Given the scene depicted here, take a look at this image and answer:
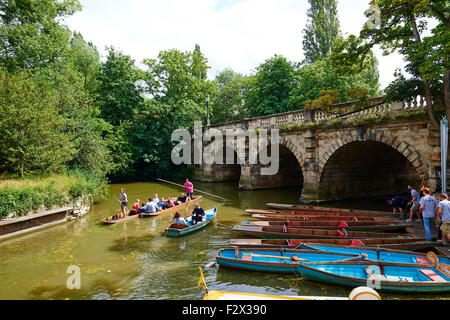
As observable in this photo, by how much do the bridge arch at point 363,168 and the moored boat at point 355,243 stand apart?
20.6 ft

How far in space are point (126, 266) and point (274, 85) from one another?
26228 mm

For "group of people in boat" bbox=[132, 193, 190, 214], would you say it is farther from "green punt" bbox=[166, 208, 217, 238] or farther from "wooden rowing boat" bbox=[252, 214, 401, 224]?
"wooden rowing boat" bbox=[252, 214, 401, 224]

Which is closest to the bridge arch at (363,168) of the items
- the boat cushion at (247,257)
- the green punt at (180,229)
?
the green punt at (180,229)

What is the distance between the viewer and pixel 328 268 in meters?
6.90

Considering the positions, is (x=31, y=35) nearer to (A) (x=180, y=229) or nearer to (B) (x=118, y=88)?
(B) (x=118, y=88)

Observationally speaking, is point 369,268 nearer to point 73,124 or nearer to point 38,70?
point 73,124

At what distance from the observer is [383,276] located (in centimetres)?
643

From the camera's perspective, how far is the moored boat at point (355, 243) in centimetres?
812

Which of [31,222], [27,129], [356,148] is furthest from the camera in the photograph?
[356,148]

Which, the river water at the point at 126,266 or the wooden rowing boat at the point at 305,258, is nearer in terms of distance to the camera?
the river water at the point at 126,266

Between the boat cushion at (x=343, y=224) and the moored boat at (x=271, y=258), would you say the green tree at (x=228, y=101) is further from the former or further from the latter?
the moored boat at (x=271, y=258)

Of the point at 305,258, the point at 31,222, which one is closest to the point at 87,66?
→ the point at 31,222

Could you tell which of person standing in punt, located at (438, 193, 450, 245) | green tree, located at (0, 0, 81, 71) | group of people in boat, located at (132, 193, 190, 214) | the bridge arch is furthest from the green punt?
green tree, located at (0, 0, 81, 71)

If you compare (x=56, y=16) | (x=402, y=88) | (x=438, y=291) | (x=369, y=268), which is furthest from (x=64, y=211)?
(x=56, y=16)
